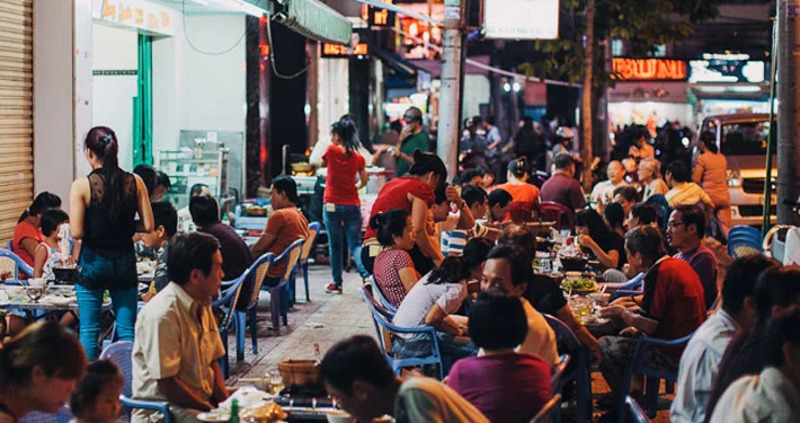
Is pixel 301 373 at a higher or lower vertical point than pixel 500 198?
lower

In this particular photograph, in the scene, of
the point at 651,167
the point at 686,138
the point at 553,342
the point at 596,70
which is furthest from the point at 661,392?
the point at 686,138

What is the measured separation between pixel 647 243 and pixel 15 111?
23.6ft

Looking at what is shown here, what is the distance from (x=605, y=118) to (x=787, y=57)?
16.3 metres

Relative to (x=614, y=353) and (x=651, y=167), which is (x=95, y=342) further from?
(x=651, y=167)

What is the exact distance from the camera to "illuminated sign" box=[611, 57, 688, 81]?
30953mm

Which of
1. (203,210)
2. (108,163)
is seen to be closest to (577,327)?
(108,163)

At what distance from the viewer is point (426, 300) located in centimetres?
784

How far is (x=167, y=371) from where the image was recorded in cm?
561

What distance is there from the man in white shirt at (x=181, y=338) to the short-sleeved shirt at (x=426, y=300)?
216cm

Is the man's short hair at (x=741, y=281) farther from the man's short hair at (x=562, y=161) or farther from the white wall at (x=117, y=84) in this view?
the white wall at (x=117, y=84)

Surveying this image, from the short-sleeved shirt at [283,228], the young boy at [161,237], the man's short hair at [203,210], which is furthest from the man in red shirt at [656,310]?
the short-sleeved shirt at [283,228]

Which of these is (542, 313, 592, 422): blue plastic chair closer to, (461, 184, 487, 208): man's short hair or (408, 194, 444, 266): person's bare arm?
(408, 194, 444, 266): person's bare arm

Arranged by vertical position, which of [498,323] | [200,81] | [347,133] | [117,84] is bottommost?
[498,323]

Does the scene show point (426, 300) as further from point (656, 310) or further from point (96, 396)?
point (96, 396)
